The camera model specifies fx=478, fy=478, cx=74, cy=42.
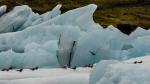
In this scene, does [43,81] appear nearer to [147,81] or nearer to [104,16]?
[147,81]

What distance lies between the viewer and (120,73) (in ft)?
51.7

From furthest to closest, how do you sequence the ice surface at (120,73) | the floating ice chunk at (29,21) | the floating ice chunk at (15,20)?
the floating ice chunk at (15,20)
the floating ice chunk at (29,21)
the ice surface at (120,73)

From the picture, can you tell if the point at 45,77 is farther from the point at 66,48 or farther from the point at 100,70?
the point at 66,48

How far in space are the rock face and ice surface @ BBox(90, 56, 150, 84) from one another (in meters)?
59.2

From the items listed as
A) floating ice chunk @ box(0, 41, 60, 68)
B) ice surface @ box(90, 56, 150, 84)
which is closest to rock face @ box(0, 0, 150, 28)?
floating ice chunk @ box(0, 41, 60, 68)

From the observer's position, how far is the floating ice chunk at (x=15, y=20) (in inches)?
1848

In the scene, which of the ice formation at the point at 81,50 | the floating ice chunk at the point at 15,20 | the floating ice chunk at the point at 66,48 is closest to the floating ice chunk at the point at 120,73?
the ice formation at the point at 81,50

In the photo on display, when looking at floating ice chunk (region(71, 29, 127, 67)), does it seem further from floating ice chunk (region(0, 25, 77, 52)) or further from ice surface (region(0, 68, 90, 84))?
ice surface (region(0, 68, 90, 84))

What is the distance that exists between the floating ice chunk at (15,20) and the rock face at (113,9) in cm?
2915

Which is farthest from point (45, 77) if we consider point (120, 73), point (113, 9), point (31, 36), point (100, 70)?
point (113, 9)

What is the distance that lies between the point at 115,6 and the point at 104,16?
63.1 ft

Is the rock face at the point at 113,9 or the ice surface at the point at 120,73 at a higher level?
the rock face at the point at 113,9

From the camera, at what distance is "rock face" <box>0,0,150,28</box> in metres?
82.5

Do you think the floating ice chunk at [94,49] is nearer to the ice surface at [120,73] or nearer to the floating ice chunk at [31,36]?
the floating ice chunk at [31,36]
